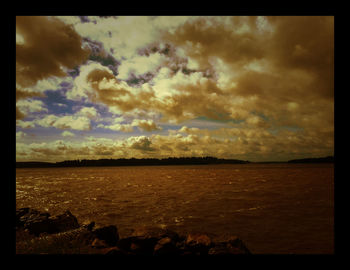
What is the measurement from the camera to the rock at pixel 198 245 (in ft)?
22.2

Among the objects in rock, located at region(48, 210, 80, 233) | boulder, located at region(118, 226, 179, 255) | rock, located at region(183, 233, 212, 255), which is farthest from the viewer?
rock, located at region(48, 210, 80, 233)

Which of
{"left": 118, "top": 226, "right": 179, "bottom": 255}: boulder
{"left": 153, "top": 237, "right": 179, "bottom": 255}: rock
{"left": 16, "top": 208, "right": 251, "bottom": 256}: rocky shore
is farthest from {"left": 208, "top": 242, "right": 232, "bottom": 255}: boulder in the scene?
{"left": 118, "top": 226, "right": 179, "bottom": 255}: boulder

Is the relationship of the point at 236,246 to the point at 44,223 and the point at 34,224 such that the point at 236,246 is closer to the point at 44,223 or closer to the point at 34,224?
the point at 44,223

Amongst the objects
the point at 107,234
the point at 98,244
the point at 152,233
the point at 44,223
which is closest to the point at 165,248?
the point at 152,233

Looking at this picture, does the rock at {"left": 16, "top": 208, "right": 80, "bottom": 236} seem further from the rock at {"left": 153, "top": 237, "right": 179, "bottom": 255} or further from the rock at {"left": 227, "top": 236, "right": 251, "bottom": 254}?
the rock at {"left": 227, "top": 236, "right": 251, "bottom": 254}

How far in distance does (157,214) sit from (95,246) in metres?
7.58

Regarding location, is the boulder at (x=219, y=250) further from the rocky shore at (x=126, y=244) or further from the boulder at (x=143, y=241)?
the boulder at (x=143, y=241)

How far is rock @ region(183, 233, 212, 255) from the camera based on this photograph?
267 inches

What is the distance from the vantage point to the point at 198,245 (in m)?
6.91
